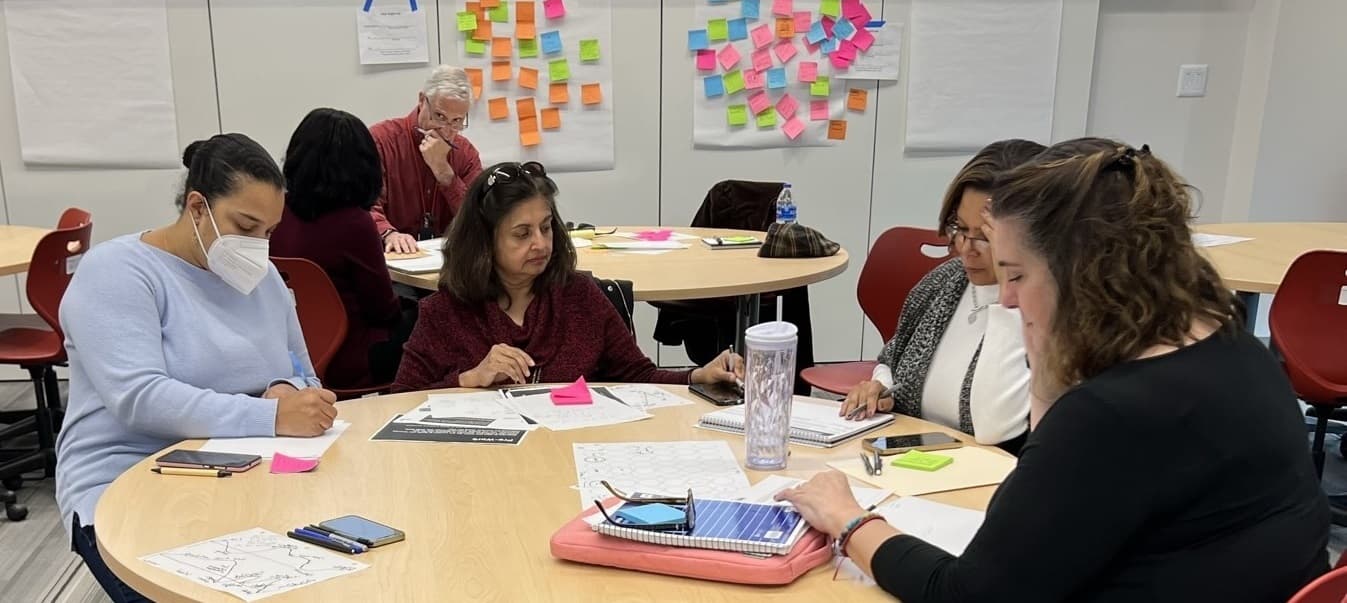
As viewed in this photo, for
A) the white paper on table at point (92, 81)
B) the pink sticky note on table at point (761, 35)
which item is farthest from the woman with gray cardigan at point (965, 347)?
the white paper on table at point (92, 81)

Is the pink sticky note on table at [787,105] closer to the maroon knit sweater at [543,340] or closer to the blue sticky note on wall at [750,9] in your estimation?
the blue sticky note on wall at [750,9]

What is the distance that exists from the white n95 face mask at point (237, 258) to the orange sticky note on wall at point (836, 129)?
3368 millimetres

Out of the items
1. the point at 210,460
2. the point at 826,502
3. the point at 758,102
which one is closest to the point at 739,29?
the point at 758,102

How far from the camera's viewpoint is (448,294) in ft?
7.11

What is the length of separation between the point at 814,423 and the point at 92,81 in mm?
3847

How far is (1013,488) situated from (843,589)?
0.83 feet

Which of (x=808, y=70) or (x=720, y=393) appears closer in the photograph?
(x=720, y=393)

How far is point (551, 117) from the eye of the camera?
4559 mm

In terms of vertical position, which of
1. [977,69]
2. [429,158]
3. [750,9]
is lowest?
[429,158]

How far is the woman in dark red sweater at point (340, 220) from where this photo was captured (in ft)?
9.24

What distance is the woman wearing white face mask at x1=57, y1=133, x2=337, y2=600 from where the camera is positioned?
5.46ft

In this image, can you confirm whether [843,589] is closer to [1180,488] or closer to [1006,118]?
[1180,488]

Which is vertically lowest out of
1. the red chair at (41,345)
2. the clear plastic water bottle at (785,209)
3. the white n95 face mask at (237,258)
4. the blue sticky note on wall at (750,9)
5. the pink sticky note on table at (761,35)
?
the red chair at (41,345)

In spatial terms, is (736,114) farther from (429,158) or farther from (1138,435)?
(1138,435)
